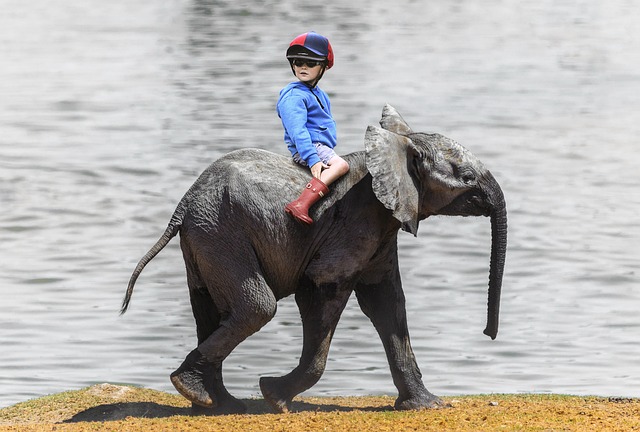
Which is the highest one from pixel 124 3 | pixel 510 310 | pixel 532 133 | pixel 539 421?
pixel 539 421

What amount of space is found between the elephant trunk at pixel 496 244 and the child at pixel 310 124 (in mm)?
1027

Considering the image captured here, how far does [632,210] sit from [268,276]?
11474mm

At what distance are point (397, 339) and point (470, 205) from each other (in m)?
1.05

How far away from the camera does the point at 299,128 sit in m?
9.14

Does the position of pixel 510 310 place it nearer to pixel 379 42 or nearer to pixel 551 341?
pixel 551 341

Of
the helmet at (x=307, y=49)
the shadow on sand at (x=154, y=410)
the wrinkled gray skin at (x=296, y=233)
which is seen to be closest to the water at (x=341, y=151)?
the shadow on sand at (x=154, y=410)

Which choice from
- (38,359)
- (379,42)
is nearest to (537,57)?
(379,42)

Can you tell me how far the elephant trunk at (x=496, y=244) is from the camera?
30.9ft

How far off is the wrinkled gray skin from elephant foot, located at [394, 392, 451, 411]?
2.43 ft

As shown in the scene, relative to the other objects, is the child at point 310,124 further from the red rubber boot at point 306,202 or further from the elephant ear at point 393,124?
the elephant ear at point 393,124

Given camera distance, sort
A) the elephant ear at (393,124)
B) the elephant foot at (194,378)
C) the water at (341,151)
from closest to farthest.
Result: 1. the elephant foot at (194,378)
2. the elephant ear at (393,124)
3. the water at (341,151)

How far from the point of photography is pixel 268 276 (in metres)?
9.12

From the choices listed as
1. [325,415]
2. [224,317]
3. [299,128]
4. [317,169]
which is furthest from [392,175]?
[325,415]

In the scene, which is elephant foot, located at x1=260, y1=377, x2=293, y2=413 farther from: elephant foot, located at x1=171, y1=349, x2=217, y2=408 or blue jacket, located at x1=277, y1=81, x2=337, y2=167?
blue jacket, located at x1=277, y1=81, x2=337, y2=167
